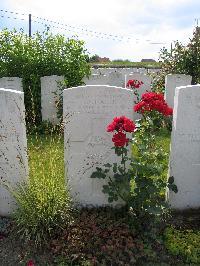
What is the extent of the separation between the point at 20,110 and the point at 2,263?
5.47 feet

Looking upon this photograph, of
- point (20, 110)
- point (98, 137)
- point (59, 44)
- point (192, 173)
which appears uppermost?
point (59, 44)

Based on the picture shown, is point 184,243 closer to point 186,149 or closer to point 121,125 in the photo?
point 186,149

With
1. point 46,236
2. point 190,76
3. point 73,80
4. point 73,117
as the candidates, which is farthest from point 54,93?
point 46,236

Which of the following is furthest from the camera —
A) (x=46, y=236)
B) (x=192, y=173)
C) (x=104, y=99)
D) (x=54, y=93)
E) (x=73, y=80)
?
(x=73, y=80)

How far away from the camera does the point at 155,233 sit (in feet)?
13.8

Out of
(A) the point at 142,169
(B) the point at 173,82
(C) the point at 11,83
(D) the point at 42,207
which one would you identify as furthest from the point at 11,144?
(B) the point at 173,82

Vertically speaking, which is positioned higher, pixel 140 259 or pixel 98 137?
pixel 98 137

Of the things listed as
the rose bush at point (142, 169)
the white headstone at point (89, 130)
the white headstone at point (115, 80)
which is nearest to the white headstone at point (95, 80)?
the white headstone at point (115, 80)

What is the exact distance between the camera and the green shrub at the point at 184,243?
13.0 ft

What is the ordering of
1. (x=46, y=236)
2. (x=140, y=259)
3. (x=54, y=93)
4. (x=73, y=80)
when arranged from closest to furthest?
1. (x=140, y=259)
2. (x=46, y=236)
3. (x=54, y=93)
4. (x=73, y=80)

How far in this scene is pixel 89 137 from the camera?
183 inches

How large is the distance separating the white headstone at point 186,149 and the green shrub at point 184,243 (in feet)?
2.30

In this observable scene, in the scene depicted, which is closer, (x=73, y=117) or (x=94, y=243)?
(x=94, y=243)

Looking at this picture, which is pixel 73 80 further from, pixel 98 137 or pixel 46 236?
pixel 46 236
